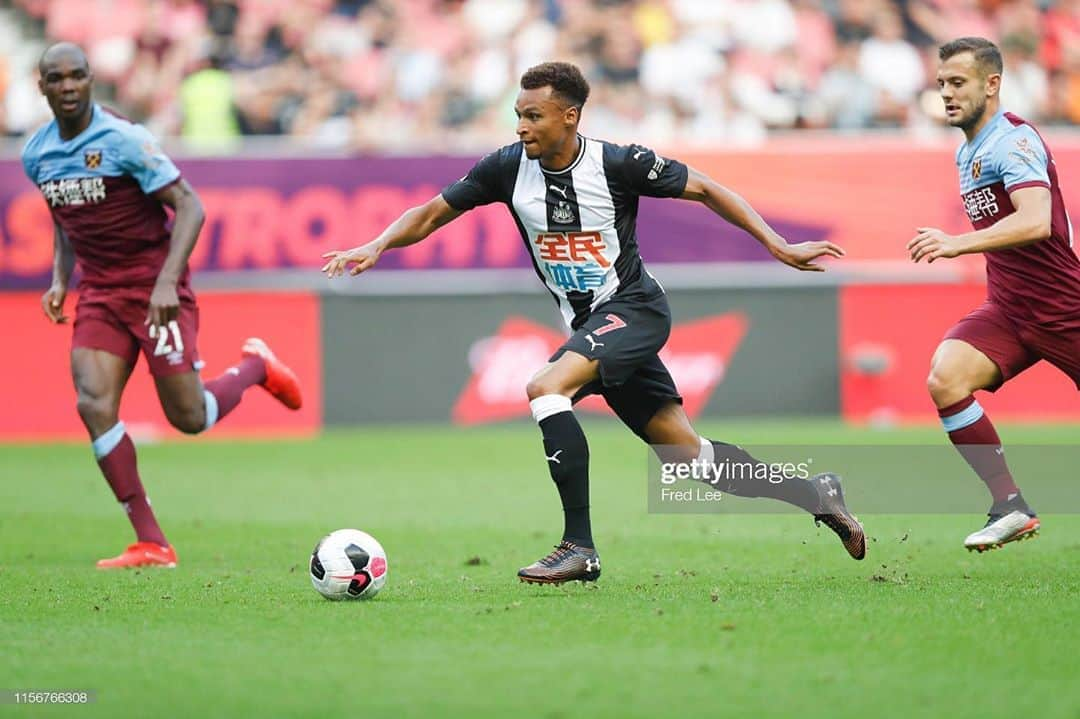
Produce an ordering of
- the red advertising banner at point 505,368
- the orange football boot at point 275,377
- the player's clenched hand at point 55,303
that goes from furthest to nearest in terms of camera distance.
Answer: the red advertising banner at point 505,368, the orange football boot at point 275,377, the player's clenched hand at point 55,303

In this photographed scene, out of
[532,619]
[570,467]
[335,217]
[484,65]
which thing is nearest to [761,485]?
[570,467]

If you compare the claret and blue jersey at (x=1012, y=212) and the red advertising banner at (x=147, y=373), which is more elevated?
the claret and blue jersey at (x=1012, y=212)

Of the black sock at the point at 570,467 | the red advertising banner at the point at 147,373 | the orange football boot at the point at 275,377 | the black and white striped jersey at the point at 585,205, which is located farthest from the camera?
the red advertising banner at the point at 147,373

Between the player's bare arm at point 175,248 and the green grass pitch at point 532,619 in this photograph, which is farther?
the player's bare arm at point 175,248

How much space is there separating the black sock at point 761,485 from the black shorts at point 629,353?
13.3 inches

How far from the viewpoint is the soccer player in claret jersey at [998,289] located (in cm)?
753

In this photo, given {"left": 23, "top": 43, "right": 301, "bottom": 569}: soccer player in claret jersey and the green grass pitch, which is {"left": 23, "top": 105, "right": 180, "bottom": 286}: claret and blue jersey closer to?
{"left": 23, "top": 43, "right": 301, "bottom": 569}: soccer player in claret jersey

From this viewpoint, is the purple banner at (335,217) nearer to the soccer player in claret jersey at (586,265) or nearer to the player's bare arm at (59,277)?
the player's bare arm at (59,277)

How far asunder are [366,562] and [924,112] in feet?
48.5

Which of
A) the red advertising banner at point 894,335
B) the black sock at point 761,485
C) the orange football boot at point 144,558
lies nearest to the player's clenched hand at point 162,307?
the orange football boot at point 144,558

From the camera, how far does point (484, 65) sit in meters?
19.8

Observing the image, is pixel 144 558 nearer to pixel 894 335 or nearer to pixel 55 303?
pixel 55 303

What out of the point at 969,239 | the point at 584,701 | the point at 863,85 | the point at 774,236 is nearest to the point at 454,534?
the point at 774,236

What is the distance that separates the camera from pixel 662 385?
7.49 m
